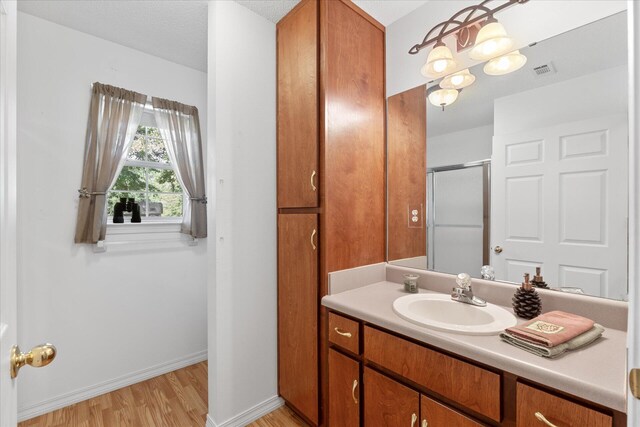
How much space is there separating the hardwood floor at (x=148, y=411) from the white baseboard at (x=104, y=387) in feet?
0.10

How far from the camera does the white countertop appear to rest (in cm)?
70

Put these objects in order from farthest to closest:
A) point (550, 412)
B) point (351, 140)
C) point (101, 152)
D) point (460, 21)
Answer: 1. point (101, 152)
2. point (351, 140)
3. point (460, 21)
4. point (550, 412)

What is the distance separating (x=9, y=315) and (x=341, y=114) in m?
1.49

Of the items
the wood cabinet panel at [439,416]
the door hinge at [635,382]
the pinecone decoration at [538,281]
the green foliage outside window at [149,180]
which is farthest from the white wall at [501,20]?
the green foliage outside window at [149,180]

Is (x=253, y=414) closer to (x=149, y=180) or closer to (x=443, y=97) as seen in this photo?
(x=149, y=180)

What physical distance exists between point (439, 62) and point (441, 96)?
177 millimetres

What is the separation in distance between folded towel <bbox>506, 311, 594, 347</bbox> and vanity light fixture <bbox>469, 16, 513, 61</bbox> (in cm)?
120

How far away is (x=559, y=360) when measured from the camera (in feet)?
2.67

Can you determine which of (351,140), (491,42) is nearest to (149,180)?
(351,140)

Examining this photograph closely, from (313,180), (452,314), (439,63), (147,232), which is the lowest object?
(452,314)

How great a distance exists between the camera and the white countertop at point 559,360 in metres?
0.70

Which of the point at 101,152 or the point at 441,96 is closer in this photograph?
the point at 441,96

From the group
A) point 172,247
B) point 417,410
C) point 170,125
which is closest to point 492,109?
point 417,410

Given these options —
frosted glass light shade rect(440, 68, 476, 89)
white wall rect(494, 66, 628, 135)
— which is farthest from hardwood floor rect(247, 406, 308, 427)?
frosted glass light shade rect(440, 68, 476, 89)
